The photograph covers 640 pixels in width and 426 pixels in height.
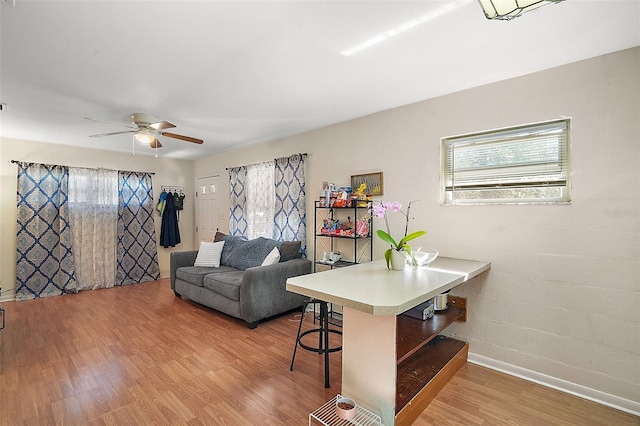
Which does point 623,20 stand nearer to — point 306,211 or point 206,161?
point 306,211

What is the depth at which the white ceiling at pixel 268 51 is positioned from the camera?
1610mm

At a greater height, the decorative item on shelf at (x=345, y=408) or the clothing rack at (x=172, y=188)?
the clothing rack at (x=172, y=188)

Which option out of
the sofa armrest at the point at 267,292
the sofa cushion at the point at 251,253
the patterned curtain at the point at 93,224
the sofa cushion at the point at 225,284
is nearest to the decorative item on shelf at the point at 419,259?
the sofa armrest at the point at 267,292

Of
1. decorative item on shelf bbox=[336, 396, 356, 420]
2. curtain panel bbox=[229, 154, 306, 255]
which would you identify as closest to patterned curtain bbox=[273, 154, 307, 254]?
curtain panel bbox=[229, 154, 306, 255]

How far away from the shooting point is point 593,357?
207 cm

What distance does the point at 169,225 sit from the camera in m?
5.75

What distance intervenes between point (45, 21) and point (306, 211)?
115 inches

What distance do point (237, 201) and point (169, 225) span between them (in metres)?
1.70

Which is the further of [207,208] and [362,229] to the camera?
[207,208]

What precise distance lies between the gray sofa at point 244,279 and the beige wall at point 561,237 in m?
1.68

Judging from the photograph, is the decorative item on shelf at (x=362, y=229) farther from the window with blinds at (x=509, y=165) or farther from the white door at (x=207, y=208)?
the white door at (x=207, y=208)

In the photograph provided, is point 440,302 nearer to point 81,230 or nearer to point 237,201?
point 237,201

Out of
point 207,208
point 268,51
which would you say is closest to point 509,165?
point 268,51

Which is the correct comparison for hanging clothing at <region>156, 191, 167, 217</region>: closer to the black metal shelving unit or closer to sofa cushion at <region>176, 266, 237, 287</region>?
sofa cushion at <region>176, 266, 237, 287</region>
